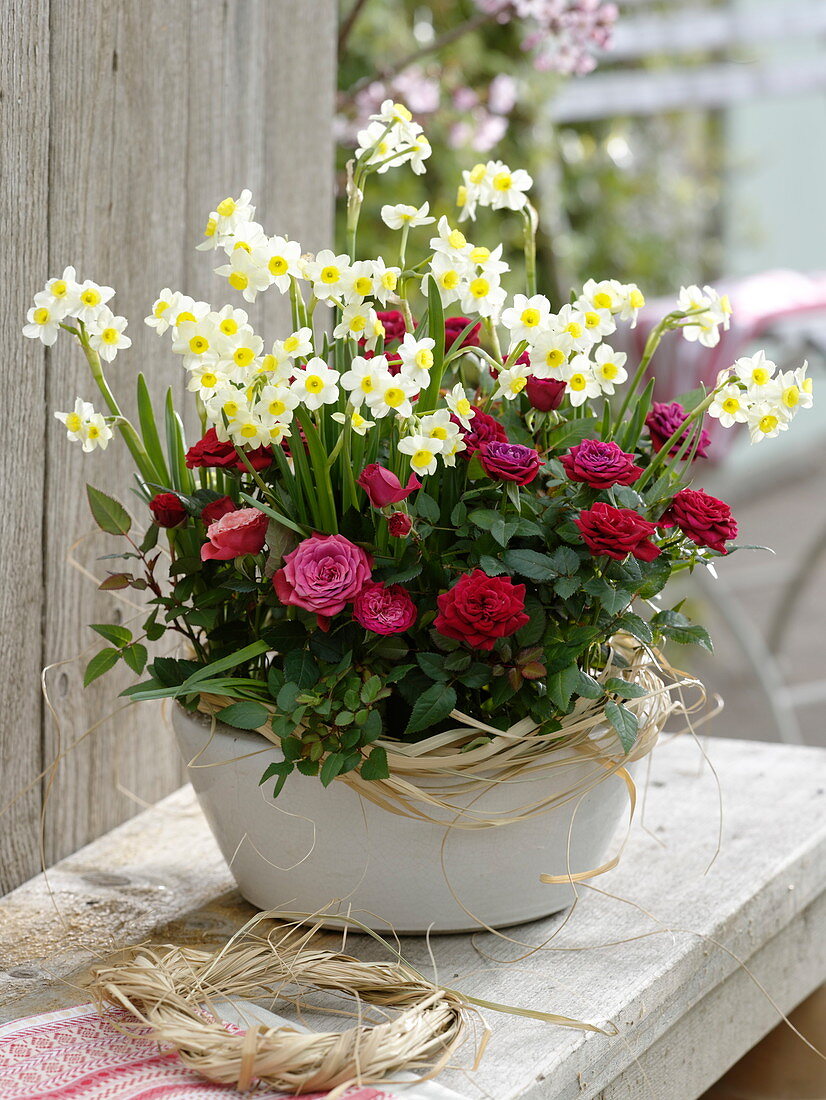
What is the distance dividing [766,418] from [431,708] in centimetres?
28

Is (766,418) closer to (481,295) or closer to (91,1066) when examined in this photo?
(481,295)

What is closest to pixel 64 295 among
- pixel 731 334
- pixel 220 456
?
pixel 220 456

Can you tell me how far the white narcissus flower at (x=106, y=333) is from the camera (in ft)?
2.46

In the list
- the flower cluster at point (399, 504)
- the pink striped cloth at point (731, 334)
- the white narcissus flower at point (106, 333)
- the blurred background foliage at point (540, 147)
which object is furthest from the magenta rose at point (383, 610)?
the pink striped cloth at point (731, 334)

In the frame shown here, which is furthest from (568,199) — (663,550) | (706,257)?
(663,550)

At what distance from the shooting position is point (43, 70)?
874 mm

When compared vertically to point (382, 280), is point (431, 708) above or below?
below

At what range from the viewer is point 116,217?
958mm

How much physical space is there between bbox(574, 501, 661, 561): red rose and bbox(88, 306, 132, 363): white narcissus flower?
31 cm

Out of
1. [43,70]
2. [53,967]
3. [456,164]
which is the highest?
[456,164]

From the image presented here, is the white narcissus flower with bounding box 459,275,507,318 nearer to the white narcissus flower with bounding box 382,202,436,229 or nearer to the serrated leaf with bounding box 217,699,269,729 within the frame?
the white narcissus flower with bounding box 382,202,436,229

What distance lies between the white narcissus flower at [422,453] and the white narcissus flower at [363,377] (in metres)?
0.03

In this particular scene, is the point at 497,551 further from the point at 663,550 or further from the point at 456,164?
the point at 456,164

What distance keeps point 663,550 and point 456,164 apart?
2.32 m
